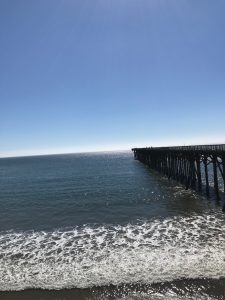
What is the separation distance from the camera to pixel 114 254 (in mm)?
14047

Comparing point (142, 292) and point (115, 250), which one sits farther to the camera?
point (115, 250)

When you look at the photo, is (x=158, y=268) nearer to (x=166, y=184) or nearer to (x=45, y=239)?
Result: (x=45, y=239)

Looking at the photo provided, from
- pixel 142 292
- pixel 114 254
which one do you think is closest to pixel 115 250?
pixel 114 254

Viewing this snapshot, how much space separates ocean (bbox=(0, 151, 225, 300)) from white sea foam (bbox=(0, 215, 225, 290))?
0.04 meters

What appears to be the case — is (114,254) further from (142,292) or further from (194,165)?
(194,165)

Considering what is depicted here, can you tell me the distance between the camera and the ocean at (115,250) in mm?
10513

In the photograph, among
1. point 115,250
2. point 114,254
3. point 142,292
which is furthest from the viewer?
point 115,250

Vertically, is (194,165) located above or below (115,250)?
above

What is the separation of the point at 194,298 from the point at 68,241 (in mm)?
8661

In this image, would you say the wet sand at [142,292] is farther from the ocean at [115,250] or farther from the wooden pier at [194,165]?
the wooden pier at [194,165]

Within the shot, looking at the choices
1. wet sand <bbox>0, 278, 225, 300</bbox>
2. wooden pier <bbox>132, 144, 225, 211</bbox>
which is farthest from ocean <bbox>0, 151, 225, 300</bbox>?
wooden pier <bbox>132, 144, 225, 211</bbox>

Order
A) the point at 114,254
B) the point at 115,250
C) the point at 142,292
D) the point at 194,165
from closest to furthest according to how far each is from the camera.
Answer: the point at 142,292 < the point at 114,254 < the point at 115,250 < the point at 194,165

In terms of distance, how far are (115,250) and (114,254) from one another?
0.57m

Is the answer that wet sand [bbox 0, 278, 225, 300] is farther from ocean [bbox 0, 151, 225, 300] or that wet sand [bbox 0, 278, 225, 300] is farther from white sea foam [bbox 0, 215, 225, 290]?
white sea foam [bbox 0, 215, 225, 290]
